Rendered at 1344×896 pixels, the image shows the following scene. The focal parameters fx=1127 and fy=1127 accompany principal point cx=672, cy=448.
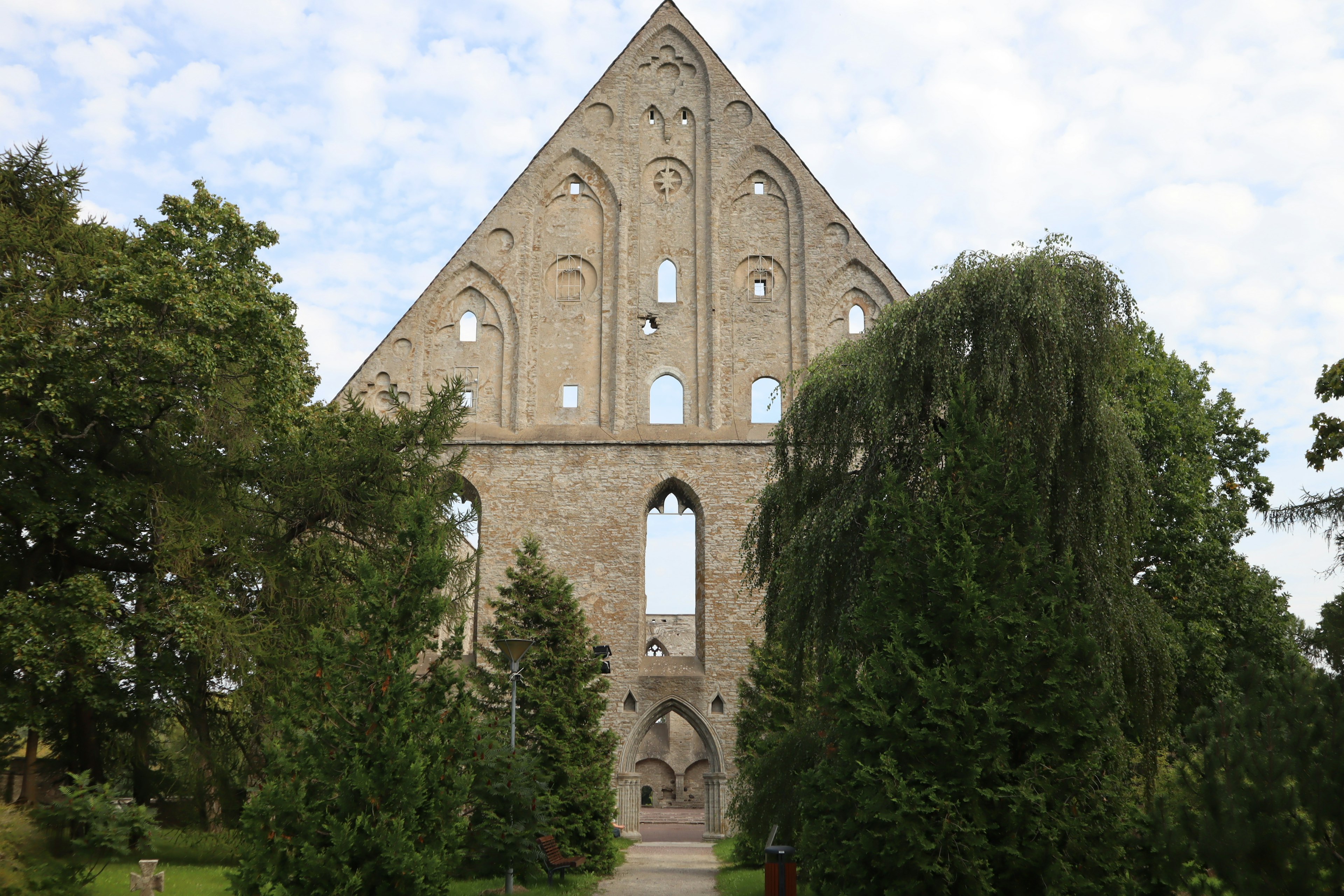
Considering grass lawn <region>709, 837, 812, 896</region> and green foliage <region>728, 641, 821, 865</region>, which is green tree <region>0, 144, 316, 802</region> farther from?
grass lawn <region>709, 837, 812, 896</region>

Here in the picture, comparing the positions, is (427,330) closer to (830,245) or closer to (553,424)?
(553,424)

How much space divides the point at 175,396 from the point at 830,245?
14.2m

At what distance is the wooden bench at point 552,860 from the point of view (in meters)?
14.1

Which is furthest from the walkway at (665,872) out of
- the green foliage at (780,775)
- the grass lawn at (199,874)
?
the green foliage at (780,775)

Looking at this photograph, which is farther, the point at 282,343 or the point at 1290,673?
the point at 282,343

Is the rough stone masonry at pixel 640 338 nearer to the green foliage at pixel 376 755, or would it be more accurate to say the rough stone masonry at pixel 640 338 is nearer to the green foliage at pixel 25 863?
the green foliage at pixel 376 755

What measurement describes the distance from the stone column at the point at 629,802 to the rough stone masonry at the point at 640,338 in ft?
0.13

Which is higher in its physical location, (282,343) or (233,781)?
(282,343)

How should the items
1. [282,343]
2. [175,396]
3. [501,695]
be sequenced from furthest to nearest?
[501,695] → [282,343] → [175,396]

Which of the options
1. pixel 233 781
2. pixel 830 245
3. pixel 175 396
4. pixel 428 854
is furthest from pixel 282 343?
pixel 830 245

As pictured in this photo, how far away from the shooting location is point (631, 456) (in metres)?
22.1

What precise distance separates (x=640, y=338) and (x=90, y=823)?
14.0m

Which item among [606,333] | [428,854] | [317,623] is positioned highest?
[606,333]

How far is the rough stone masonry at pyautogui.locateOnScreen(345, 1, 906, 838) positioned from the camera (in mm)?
21609
